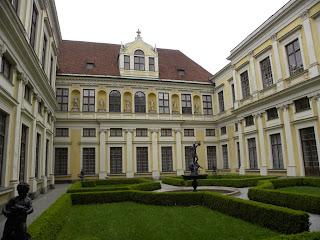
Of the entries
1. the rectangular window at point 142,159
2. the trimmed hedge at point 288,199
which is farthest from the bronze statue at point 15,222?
the rectangular window at point 142,159

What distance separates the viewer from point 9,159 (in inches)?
461

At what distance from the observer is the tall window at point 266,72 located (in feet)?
74.3

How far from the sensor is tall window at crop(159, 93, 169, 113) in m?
30.3

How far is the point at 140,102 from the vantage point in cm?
2983

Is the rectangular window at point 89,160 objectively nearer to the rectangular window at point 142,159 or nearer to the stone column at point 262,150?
the rectangular window at point 142,159

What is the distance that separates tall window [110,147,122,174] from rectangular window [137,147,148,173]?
2.02 meters

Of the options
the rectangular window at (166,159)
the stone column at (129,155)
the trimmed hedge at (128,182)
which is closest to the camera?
the trimmed hedge at (128,182)

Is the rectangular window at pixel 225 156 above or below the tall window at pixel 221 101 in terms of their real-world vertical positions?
below

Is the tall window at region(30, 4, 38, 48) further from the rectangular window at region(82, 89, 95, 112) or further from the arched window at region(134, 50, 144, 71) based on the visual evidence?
the arched window at region(134, 50, 144, 71)

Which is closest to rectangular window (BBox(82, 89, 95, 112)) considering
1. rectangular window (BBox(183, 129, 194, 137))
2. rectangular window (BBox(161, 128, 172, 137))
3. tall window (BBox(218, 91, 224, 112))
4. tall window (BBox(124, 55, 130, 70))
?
tall window (BBox(124, 55, 130, 70))

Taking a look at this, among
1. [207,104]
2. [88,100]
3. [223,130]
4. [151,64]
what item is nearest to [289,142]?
[223,130]

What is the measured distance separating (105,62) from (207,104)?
13726 millimetres

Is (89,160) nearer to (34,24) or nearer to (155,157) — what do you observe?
(155,157)

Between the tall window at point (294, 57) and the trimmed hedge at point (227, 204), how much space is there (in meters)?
13.7
